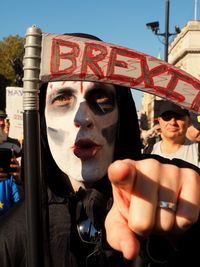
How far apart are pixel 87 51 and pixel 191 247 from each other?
0.71m

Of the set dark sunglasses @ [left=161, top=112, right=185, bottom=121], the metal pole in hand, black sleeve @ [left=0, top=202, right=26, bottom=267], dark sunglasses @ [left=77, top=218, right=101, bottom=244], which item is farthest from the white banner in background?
the metal pole in hand

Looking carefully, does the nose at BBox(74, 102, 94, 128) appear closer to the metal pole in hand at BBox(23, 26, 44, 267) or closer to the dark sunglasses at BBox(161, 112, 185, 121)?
the metal pole in hand at BBox(23, 26, 44, 267)

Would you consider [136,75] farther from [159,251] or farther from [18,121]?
[18,121]

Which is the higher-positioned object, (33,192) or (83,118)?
(83,118)

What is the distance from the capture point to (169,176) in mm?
1142

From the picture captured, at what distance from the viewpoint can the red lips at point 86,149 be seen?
162 centimetres

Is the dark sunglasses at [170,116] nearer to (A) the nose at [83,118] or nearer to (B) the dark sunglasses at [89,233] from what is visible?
(A) the nose at [83,118]

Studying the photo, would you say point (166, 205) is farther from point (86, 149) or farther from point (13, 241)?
point (13, 241)

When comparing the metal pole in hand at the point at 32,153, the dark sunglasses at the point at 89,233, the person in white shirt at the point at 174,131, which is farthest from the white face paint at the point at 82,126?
the person in white shirt at the point at 174,131

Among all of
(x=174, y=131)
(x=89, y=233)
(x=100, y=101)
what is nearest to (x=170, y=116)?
(x=174, y=131)

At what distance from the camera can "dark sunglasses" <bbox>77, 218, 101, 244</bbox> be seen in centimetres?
151

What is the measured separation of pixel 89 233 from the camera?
1521 millimetres

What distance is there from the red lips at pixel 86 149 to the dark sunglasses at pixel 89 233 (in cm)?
24

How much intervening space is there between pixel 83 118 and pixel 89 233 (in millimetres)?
423
